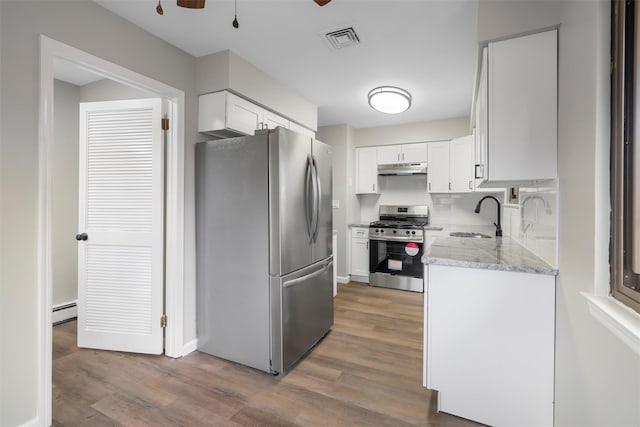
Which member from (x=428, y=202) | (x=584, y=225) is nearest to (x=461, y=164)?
(x=428, y=202)

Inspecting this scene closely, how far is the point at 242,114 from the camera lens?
2.51m

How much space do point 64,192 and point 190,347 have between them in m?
2.25

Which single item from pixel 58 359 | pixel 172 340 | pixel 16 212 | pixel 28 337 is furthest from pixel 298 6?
pixel 58 359

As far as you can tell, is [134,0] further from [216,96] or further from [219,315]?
[219,315]

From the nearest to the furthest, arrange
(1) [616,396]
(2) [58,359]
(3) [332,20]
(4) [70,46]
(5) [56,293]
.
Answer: (1) [616,396] → (4) [70,46] → (3) [332,20] → (2) [58,359] → (5) [56,293]

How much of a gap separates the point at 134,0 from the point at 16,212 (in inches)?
55.0

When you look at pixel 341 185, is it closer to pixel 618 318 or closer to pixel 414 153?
pixel 414 153

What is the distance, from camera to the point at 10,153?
4.77ft

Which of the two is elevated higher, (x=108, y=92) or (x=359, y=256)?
(x=108, y=92)

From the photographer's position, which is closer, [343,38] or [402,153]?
[343,38]

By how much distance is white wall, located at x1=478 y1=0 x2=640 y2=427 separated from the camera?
35.5 inches

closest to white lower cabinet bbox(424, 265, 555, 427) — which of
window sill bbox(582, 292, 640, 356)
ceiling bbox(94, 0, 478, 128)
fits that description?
window sill bbox(582, 292, 640, 356)

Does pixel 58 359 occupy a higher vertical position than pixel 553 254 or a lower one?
lower

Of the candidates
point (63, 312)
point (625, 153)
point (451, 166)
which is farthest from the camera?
point (451, 166)
